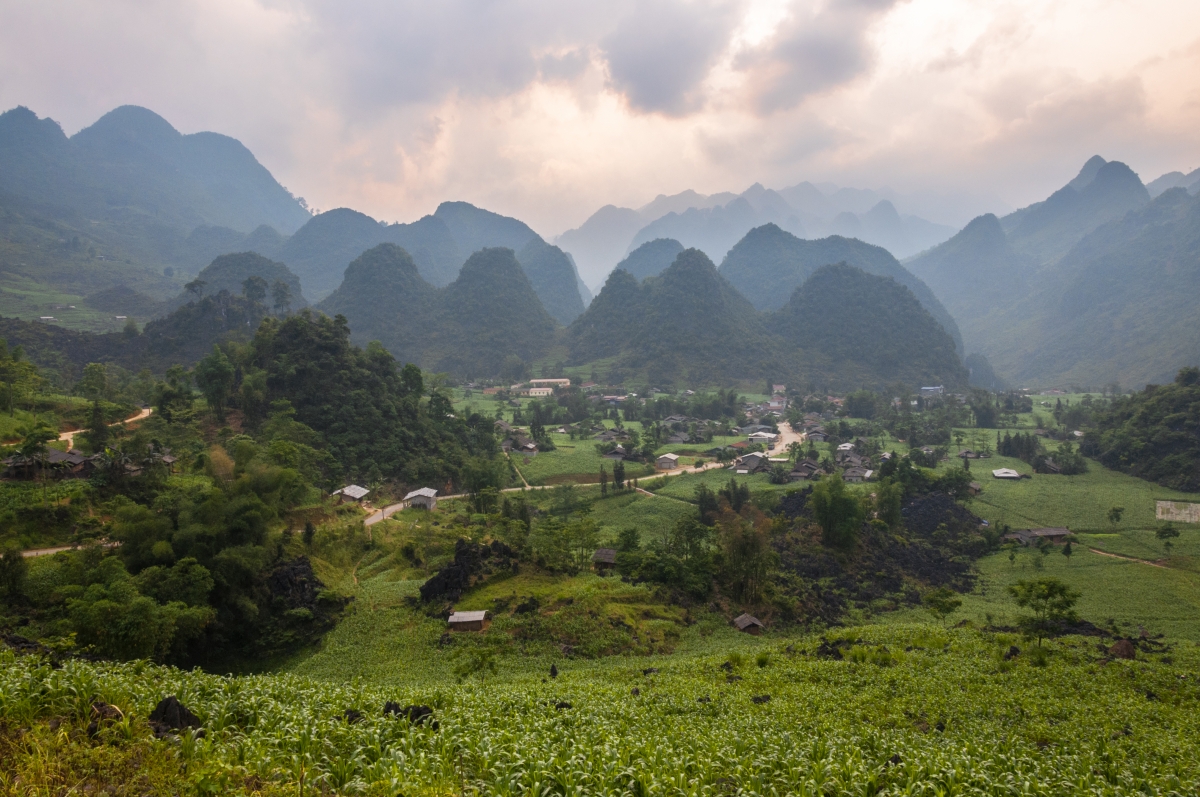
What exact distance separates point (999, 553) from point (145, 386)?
202 feet

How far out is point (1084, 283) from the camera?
122938mm

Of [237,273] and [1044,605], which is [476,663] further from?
[237,273]

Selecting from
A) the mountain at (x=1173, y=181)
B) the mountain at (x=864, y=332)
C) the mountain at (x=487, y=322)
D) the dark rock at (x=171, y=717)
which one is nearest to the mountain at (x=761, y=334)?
the mountain at (x=864, y=332)

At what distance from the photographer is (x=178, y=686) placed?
870cm

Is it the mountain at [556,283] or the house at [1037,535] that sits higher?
the mountain at [556,283]

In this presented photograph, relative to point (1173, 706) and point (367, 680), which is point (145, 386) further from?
point (1173, 706)

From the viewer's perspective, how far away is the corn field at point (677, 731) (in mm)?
6645

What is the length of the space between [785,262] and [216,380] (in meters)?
147

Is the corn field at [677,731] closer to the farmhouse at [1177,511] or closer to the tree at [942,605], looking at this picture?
the tree at [942,605]

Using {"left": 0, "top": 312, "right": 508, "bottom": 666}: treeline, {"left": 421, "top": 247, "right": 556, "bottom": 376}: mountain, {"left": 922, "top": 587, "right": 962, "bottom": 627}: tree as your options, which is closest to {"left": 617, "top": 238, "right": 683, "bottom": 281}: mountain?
{"left": 421, "top": 247, "right": 556, "bottom": 376}: mountain

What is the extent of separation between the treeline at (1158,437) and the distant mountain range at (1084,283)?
52.2 meters

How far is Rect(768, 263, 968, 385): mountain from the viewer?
3962 inches

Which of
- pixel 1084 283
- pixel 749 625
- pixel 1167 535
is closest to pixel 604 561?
pixel 749 625

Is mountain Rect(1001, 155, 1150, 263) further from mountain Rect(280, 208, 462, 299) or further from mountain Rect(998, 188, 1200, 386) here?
mountain Rect(280, 208, 462, 299)
